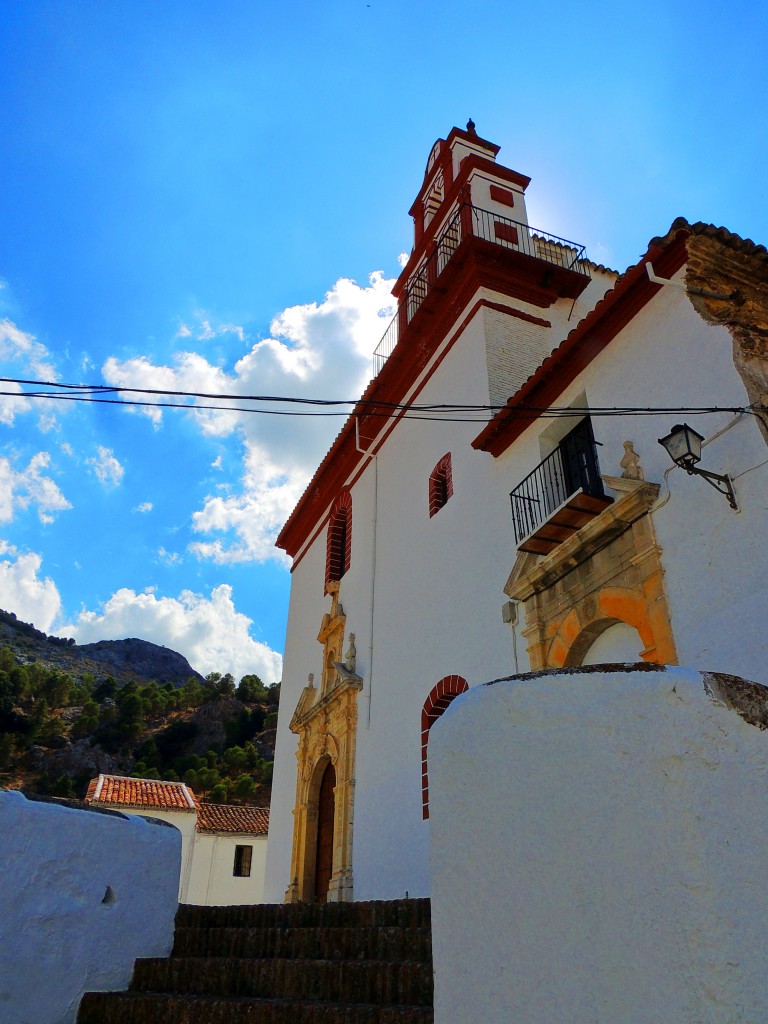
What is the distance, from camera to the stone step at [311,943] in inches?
172

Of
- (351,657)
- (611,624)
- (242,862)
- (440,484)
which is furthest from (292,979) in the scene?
(242,862)

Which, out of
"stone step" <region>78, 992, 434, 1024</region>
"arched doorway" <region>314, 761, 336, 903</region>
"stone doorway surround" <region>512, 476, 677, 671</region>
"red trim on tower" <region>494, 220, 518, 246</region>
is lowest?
"stone step" <region>78, 992, 434, 1024</region>

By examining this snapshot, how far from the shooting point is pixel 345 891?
9719mm

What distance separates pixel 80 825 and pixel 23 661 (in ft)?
199

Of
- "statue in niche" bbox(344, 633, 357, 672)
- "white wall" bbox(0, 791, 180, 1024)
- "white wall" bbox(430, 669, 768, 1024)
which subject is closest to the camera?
"white wall" bbox(430, 669, 768, 1024)

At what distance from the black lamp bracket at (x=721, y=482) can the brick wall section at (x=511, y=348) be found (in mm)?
3812

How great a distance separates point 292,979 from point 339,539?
31.9 ft

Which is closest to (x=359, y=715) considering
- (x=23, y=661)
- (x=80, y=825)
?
(x=80, y=825)

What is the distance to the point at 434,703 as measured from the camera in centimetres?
877

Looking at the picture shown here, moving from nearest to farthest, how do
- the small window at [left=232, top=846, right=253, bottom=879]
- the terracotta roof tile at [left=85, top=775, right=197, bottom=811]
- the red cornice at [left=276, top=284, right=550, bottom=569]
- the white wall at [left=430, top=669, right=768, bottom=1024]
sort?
the white wall at [left=430, top=669, right=768, bottom=1024]
the red cornice at [left=276, top=284, right=550, bottom=569]
the terracotta roof tile at [left=85, top=775, right=197, bottom=811]
the small window at [left=232, top=846, right=253, bottom=879]

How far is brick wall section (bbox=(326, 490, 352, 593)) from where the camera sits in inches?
513

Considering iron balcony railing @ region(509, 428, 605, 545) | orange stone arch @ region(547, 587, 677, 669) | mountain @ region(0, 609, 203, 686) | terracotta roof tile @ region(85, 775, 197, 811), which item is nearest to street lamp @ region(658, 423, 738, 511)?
orange stone arch @ region(547, 587, 677, 669)

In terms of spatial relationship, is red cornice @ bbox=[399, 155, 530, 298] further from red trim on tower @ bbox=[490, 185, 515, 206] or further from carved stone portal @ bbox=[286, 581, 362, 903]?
carved stone portal @ bbox=[286, 581, 362, 903]

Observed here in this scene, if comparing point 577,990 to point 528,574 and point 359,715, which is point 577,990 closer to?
point 528,574
